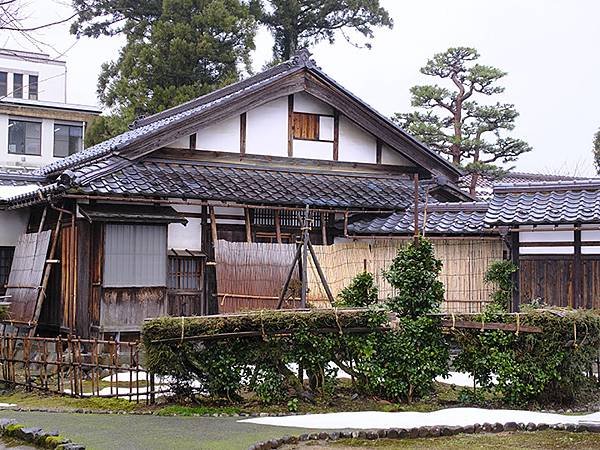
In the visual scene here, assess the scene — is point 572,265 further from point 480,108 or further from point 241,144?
point 480,108

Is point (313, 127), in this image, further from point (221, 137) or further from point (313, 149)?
point (221, 137)

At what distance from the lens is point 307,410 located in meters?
13.4

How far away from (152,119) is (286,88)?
6.80 metres

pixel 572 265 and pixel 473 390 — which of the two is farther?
pixel 572 265

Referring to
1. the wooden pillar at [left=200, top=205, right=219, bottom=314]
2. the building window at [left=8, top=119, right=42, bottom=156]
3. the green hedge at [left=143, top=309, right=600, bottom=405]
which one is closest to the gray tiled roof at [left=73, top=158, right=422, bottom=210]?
the wooden pillar at [left=200, top=205, right=219, bottom=314]

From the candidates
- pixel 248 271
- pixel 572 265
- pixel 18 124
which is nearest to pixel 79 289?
pixel 248 271

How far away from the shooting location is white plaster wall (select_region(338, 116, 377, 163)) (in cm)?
2341

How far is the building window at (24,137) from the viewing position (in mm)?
43062

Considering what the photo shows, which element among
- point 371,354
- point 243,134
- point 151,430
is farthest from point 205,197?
point 151,430

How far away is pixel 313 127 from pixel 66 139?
25.2 meters

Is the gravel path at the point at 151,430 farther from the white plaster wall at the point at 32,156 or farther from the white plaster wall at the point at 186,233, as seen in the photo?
the white plaster wall at the point at 32,156

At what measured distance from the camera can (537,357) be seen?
538 inches

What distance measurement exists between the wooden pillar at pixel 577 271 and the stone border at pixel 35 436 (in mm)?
11144

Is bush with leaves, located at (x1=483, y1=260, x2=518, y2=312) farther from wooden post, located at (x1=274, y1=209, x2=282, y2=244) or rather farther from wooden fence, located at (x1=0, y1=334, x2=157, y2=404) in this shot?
wooden fence, located at (x1=0, y1=334, x2=157, y2=404)
